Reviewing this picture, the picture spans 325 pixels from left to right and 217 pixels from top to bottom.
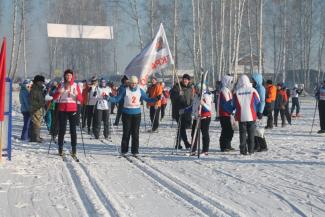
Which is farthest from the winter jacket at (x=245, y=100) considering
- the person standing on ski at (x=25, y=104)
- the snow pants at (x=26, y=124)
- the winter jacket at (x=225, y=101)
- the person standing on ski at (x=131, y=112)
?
the snow pants at (x=26, y=124)

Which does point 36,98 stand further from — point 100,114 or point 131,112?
point 131,112

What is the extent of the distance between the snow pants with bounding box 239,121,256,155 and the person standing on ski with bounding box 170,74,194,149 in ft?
5.31

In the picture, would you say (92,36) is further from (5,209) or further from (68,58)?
(5,209)

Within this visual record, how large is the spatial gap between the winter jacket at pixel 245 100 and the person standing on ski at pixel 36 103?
17.4 ft

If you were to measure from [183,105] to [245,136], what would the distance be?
3.05m

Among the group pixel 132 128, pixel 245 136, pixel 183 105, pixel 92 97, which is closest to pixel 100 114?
pixel 92 97

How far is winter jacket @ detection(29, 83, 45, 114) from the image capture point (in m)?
13.1

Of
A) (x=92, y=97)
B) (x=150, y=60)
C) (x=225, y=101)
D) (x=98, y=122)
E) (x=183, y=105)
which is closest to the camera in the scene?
(x=225, y=101)

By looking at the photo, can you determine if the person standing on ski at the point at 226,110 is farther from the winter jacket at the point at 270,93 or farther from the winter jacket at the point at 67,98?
the winter jacket at the point at 270,93

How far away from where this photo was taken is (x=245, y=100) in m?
10.7

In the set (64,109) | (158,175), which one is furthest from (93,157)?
(158,175)

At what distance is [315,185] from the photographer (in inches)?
302

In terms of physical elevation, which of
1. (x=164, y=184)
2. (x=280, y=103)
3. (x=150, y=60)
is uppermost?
(x=150, y=60)

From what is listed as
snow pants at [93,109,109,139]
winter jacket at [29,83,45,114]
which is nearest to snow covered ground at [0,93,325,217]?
winter jacket at [29,83,45,114]
